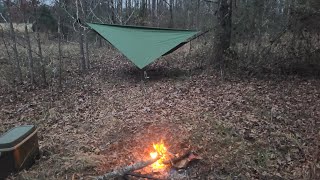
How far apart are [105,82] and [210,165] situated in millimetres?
4643

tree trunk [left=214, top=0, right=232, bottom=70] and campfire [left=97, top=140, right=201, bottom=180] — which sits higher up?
tree trunk [left=214, top=0, right=232, bottom=70]

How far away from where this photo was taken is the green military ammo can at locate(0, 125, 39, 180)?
3.50 m

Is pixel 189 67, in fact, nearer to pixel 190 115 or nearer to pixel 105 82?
pixel 105 82

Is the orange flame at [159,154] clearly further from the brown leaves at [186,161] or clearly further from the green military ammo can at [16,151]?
the green military ammo can at [16,151]

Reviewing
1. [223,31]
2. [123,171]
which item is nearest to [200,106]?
[123,171]

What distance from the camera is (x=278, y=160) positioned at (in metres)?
3.78

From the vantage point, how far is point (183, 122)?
15.9 ft

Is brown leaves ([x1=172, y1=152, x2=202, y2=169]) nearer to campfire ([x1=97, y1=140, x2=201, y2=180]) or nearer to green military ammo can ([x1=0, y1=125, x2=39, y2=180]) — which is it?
campfire ([x1=97, y1=140, x2=201, y2=180])

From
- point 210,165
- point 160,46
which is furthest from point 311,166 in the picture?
point 160,46

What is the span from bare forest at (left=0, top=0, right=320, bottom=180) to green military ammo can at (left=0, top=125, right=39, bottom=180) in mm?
93

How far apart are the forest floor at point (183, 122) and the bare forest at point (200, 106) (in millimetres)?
15

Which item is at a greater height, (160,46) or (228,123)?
(160,46)

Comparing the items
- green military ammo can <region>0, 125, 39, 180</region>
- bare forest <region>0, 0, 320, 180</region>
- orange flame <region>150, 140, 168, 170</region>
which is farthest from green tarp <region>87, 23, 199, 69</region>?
green military ammo can <region>0, 125, 39, 180</region>

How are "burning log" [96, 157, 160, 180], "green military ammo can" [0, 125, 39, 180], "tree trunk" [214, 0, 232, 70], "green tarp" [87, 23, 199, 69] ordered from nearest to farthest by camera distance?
"burning log" [96, 157, 160, 180] < "green military ammo can" [0, 125, 39, 180] < "tree trunk" [214, 0, 232, 70] < "green tarp" [87, 23, 199, 69]
